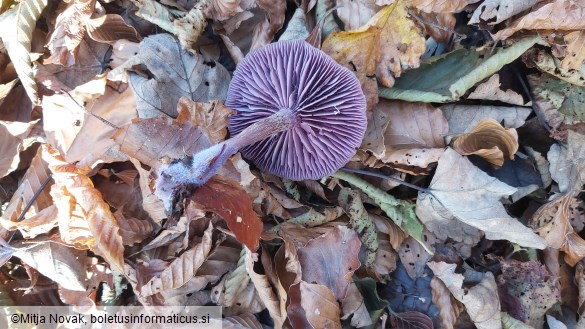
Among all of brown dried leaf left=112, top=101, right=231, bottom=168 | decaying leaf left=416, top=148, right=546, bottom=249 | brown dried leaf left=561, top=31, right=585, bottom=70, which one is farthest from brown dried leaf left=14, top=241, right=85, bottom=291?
brown dried leaf left=561, top=31, right=585, bottom=70

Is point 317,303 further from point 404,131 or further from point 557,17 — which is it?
point 557,17

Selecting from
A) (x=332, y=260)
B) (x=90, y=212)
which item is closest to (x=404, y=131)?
(x=332, y=260)

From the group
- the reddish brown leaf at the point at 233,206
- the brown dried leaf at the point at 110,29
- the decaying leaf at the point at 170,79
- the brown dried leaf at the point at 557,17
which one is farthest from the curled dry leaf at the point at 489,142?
the brown dried leaf at the point at 110,29

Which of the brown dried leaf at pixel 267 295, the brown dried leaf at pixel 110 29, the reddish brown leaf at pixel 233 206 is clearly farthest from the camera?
the brown dried leaf at pixel 110 29

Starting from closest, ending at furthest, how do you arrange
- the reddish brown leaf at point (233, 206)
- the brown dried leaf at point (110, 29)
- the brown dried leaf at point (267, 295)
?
the reddish brown leaf at point (233, 206)
the brown dried leaf at point (267, 295)
the brown dried leaf at point (110, 29)

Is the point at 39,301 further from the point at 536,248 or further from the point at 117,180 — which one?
the point at 536,248

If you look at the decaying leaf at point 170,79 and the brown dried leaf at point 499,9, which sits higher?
the brown dried leaf at point 499,9

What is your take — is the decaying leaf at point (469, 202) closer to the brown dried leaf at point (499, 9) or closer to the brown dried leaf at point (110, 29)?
the brown dried leaf at point (499, 9)
